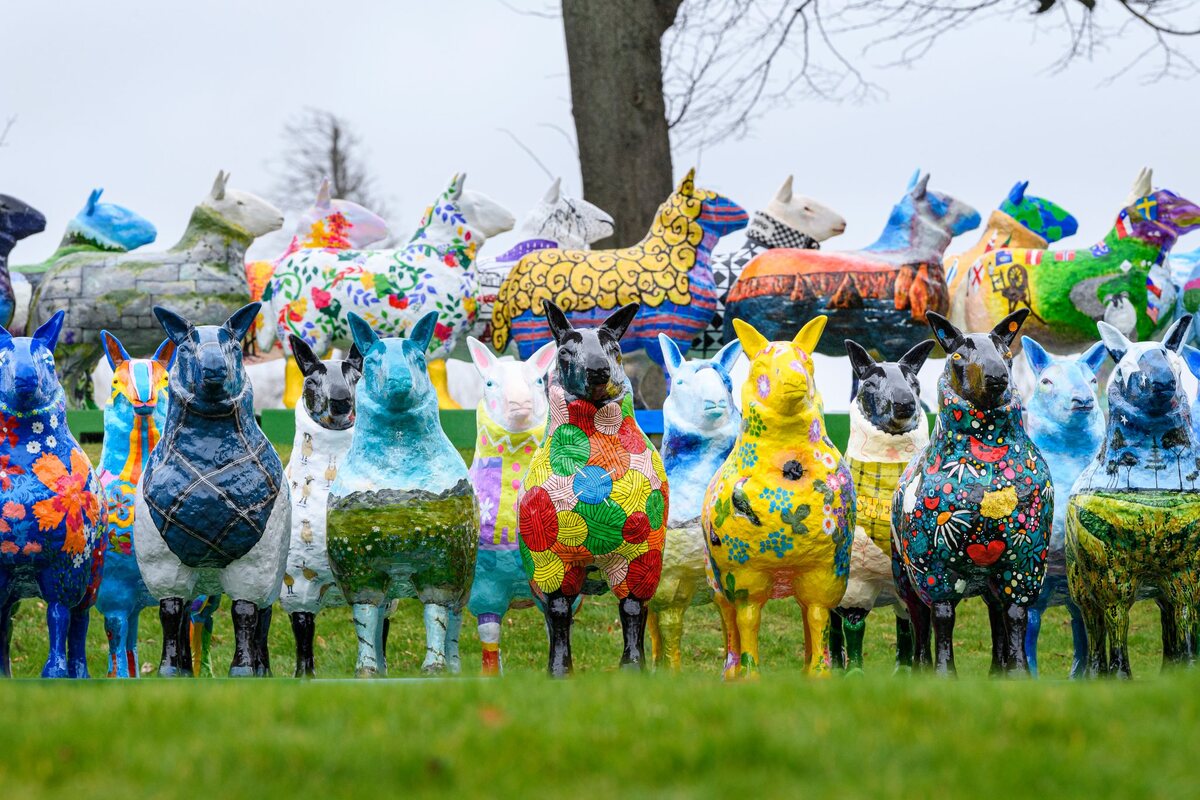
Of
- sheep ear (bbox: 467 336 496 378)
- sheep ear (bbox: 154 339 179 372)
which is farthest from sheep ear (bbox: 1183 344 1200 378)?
sheep ear (bbox: 154 339 179 372)

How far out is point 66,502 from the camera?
229 inches

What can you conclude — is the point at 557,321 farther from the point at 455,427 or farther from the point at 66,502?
the point at 455,427

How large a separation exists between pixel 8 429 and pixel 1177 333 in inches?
182

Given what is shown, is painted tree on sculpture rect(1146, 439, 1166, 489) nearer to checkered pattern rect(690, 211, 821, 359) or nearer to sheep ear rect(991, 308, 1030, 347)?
sheep ear rect(991, 308, 1030, 347)

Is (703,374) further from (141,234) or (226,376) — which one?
(141,234)

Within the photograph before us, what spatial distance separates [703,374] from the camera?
685 centimetres

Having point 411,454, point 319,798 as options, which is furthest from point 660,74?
point 319,798

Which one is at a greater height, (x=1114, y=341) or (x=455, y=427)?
(x=455, y=427)

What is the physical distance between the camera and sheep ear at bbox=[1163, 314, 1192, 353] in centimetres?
629

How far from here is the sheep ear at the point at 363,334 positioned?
A: 19.8 feet

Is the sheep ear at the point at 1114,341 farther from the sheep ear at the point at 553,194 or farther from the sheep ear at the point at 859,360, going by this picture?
the sheep ear at the point at 553,194

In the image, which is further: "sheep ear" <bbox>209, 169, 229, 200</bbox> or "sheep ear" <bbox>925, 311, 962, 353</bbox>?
"sheep ear" <bbox>209, 169, 229, 200</bbox>

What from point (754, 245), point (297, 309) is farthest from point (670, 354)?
point (754, 245)

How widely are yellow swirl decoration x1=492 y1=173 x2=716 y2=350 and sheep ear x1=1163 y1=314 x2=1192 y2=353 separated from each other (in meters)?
→ 3.43
